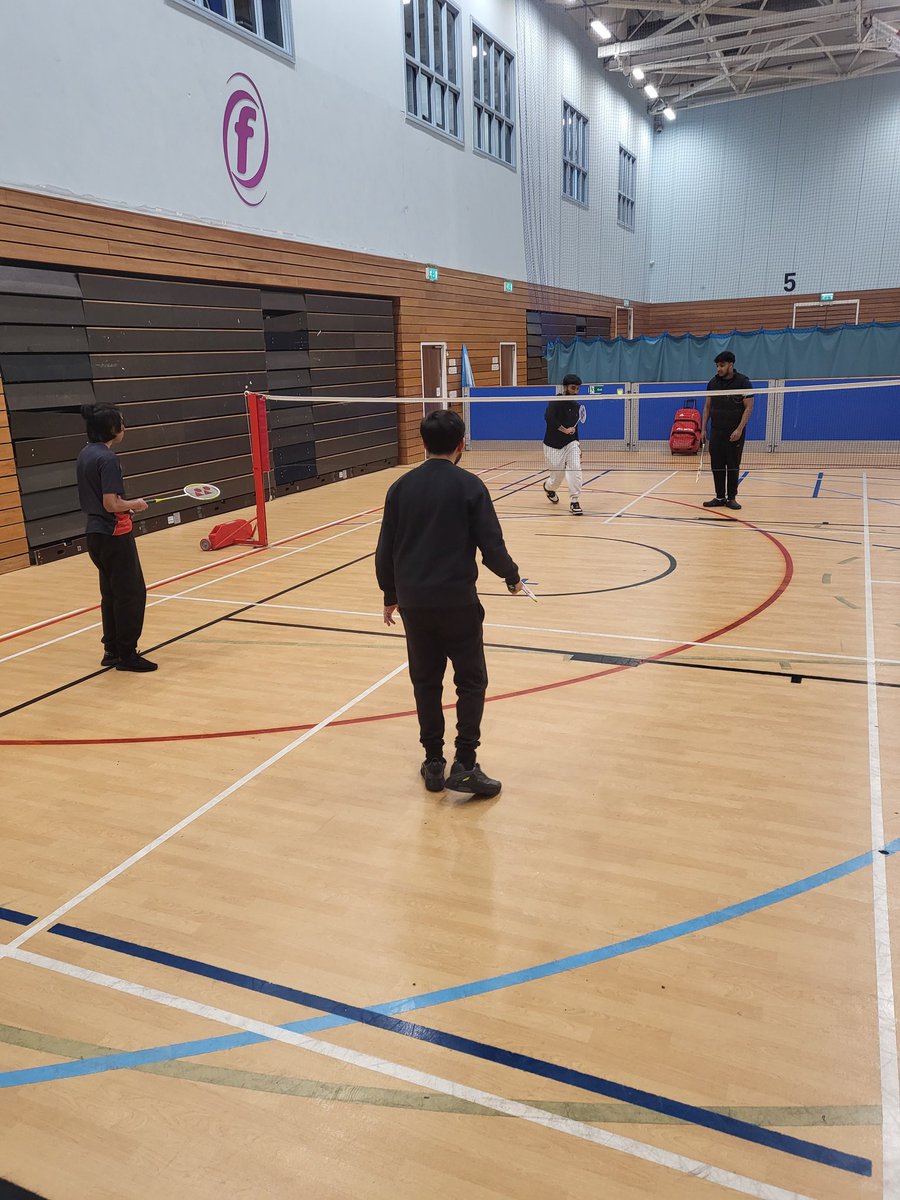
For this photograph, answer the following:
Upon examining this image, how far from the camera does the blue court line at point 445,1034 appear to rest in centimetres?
218

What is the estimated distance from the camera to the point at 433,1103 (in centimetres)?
224

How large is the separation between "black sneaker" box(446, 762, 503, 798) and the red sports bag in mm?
13124

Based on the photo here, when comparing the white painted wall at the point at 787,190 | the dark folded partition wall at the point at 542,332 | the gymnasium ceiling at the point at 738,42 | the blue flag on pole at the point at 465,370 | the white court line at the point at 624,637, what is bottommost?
the white court line at the point at 624,637

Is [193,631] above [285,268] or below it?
below

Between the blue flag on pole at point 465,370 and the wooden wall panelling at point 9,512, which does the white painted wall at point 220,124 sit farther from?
the wooden wall panelling at point 9,512

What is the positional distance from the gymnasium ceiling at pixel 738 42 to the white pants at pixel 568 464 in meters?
15.7

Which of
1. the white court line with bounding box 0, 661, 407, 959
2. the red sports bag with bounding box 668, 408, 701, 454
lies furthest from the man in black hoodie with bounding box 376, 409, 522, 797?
the red sports bag with bounding box 668, 408, 701, 454

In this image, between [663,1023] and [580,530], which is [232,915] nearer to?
[663,1023]

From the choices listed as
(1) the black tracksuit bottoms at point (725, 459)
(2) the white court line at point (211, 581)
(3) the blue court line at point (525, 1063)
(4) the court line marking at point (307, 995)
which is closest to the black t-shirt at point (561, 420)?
(1) the black tracksuit bottoms at point (725, 459)

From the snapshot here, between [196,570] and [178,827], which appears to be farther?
[196,570]

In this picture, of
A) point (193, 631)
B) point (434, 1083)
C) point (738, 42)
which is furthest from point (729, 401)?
point (738, 42)

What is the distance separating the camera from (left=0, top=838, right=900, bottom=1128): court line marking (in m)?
2.41

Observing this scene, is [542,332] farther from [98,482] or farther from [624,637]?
[98,482]

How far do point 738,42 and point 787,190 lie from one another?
599 cm
